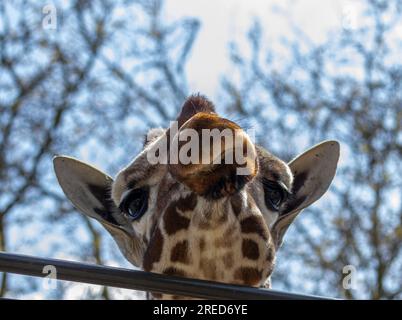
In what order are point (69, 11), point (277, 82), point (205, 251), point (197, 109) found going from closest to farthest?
1. point (205, 251)
2. point (197, 109)
3. point (277, 82)
4. point (69, 11)

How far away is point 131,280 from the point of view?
323 centimetres

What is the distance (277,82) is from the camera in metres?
17.4

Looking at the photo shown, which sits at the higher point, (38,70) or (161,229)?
(38,70)

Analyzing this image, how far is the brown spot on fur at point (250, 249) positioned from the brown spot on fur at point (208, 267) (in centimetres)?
15

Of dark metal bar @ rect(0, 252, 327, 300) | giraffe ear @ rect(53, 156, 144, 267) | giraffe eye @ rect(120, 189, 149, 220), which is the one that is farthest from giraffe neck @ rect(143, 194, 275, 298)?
giraffe ear @ rect(53, 156, 144, 267)

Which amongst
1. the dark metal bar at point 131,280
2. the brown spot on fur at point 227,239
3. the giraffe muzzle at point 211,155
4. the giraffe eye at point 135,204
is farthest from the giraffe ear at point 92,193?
the dark metal bar at point 131,280

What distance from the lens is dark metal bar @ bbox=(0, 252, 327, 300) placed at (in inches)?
124

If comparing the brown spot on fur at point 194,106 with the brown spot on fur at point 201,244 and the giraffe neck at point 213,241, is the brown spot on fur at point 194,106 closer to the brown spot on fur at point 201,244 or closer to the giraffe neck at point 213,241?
the giraffe neck at point 213,241

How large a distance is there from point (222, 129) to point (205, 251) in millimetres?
850

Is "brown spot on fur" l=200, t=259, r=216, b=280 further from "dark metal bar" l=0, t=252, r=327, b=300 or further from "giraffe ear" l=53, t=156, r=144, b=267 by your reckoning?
"giraffe ear" l=53, t=156, r=144, b=267

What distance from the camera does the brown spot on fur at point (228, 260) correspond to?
387 cm
